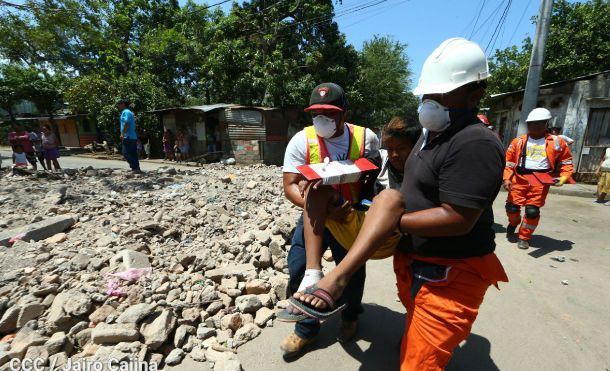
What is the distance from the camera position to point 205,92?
1897 centimetres

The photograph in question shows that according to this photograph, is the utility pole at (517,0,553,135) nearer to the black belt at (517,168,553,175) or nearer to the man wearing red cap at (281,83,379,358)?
the black belt at (517,168,553,175)

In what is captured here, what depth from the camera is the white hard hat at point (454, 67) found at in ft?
4.25

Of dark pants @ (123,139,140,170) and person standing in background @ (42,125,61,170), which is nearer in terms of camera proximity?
dark pants @ (123,139,140,170)

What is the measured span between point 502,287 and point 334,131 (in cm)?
250

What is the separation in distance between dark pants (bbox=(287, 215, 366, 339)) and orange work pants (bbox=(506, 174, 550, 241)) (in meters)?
3.08

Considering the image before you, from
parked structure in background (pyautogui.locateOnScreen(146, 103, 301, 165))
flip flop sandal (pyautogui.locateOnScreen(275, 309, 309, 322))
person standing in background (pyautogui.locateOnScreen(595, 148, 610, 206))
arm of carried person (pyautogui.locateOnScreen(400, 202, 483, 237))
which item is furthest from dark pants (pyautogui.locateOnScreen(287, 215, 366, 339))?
parked structure in background (pyautogui.locateOnScreen(146, 103, 301, 165))

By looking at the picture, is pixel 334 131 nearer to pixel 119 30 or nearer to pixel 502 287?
pixel 502 287

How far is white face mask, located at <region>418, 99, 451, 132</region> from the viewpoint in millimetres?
1347

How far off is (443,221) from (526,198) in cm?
364

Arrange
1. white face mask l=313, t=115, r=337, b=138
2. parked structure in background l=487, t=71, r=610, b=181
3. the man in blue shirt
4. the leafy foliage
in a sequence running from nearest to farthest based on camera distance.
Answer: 1. white face mask l=313, t=115, r=337, b=138
2. the man in blue shirt
3. parked structure in background l=487, t=71, r=610, b=181
4. the leafy foliage

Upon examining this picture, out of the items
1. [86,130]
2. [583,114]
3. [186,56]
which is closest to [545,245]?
[583,114]

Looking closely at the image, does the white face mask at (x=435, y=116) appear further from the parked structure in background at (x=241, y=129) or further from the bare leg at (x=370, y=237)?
the parked structure in background at (x=241, y=129)

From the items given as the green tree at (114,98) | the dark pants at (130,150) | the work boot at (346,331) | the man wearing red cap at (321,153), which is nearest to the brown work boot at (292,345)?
the man wearing red cap at (321,153)

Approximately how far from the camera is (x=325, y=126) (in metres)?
1.95
